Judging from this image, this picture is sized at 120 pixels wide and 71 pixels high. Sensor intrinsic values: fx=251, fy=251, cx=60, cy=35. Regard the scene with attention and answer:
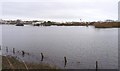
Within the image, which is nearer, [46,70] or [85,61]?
[46,70]

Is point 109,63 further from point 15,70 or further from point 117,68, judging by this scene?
point 15,70

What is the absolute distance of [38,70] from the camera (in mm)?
33906

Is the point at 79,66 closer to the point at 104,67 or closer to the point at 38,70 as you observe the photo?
the point at 104,67

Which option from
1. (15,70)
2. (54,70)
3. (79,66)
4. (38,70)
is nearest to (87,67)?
(79,66)

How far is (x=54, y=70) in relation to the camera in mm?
35562

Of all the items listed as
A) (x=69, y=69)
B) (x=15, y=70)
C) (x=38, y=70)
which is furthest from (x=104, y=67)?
(x=15, y=70)

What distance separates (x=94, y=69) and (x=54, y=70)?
7566 millimetres

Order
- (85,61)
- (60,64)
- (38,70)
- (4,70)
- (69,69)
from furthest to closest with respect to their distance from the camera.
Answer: (85,61) → (60,64) → (69,69) → (38,70) → (4,70)

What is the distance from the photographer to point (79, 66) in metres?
41.9

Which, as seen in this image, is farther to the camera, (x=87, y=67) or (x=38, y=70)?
(x=87, y=67)

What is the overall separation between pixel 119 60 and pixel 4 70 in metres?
24.1

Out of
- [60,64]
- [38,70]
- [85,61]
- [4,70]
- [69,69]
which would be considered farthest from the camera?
[85,61]

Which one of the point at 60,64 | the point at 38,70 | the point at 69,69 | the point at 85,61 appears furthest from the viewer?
the point at 85,61

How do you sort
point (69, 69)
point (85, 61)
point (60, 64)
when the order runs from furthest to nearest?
point (85, 61)
point (60, 64)
point (69, 69)
